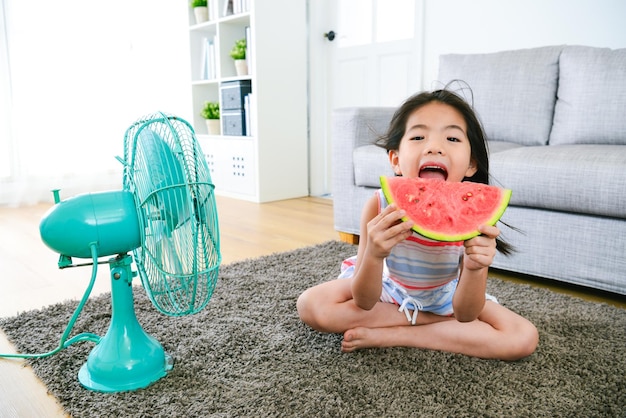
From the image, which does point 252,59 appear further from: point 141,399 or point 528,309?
point 141,399

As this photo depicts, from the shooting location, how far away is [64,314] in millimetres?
1693

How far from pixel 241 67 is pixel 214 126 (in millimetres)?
594

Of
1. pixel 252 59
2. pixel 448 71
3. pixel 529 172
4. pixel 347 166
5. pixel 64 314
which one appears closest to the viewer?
pixel 64 314

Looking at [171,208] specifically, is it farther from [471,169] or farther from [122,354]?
[471,169]

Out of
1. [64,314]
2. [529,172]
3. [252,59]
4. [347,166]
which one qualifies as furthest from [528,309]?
[252,59]

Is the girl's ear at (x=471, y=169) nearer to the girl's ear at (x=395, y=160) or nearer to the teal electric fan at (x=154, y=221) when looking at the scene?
the girl's ear at (x=395, y=160)

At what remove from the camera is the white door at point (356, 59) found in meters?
3.67

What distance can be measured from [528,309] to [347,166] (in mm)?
1239

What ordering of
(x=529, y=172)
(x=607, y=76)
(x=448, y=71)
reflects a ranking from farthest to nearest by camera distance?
(x=448, y=71), (x=607, y=76), (x=529, y=172)

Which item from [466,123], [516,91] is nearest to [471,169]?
[466,123]

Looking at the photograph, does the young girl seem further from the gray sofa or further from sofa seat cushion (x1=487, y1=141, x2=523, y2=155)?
sofa seat cushion (x1=487, y1=141, x2=523, y2=155)

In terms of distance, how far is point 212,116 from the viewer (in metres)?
4.40

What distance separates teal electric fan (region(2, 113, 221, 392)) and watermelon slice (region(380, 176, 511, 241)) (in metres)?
0.41

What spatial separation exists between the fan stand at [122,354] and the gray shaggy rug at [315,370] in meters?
0.03
